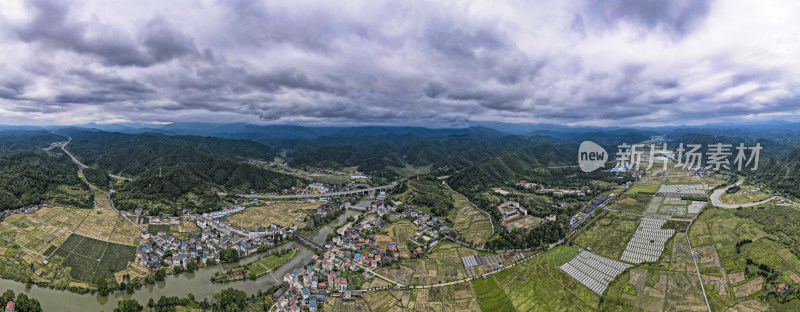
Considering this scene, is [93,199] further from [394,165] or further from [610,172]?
[610,172]

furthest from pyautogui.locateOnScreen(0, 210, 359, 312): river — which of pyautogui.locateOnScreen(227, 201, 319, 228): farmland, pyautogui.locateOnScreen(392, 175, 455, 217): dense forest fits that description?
pyautogui.locateOnScreen(392, 175, 455, 217): dense forest

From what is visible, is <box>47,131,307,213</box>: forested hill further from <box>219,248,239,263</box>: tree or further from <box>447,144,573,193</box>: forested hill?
<box>447,144,573,193</box>: forested hill

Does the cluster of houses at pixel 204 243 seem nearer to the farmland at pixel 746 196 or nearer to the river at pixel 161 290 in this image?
the river at pixel 161 290

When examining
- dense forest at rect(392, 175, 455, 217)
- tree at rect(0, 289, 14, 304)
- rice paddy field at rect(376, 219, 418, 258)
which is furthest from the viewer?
dense forest at rect(392, 175, 455, 217)

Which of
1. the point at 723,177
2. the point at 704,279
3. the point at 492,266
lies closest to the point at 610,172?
the point at 723,177

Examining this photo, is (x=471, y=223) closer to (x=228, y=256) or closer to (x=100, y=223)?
(x=228, y=256)

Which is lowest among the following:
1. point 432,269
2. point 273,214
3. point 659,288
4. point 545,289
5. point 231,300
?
point 545,289

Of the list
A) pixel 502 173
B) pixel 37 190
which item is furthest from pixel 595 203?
pixel 37 190
